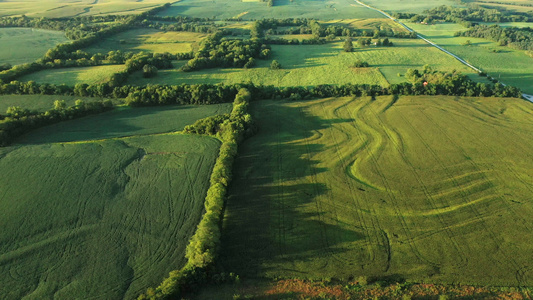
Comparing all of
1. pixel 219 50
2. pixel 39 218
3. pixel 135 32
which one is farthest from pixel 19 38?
pixel 39 218

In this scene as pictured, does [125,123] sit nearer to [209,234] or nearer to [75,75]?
[75,75]

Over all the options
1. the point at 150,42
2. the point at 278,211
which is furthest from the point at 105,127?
the point at 150,42

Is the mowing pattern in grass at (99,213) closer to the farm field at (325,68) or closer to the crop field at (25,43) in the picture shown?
the farm field at (325,68)

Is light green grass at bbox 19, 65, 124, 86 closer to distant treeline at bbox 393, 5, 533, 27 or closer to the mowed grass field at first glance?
the mowed grass field

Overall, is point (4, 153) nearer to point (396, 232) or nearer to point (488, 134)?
point (396, 232)

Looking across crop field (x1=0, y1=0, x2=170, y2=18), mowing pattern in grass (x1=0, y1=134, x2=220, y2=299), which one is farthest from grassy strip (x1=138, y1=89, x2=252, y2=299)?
crop field (x1=0, y1=0, x2=170, y2=18)
